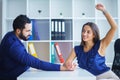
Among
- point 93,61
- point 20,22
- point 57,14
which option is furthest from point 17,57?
point 57,14

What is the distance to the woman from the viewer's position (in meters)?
1.93

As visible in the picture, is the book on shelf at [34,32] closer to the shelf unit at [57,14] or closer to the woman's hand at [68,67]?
the shelf unit at [57,14]

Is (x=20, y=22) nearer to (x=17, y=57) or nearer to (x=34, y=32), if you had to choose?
(x=17, y=57)

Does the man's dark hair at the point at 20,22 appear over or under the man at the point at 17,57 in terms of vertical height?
over

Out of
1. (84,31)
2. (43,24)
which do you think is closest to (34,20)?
(43,24)

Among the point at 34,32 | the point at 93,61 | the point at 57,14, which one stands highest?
the point at 57,14

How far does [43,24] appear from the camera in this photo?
12.4ft

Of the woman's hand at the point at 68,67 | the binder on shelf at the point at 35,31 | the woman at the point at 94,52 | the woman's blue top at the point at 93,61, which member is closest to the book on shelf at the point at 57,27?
the binder on shelf at the point at 35,31

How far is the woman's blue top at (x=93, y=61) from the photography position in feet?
6.35

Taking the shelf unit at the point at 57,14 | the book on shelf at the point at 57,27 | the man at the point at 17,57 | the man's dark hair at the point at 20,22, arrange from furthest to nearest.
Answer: the shelf unit at the point at 57,14 < the book on shelf at the point at 57,27 < the man's dark hair at the point at 20,22 < the man at the point at 17,57

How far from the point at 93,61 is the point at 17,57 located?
2.39 feet

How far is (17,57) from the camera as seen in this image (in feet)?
4.89

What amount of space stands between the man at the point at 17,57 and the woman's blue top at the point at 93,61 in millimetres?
467

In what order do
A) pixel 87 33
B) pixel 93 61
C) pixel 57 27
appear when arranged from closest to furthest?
1. pixel 93 61
2. pixel 87 33
3. pixel 57 27
